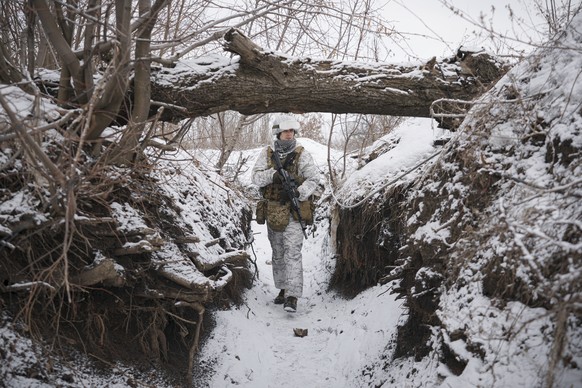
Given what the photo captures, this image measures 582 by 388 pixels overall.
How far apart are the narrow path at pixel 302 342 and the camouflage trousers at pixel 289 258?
0.32 metres

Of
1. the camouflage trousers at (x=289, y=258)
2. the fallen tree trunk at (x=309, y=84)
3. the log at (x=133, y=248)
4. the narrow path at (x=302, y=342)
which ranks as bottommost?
the narrow path at (x=302, y=342)

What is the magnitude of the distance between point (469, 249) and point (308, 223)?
2.75m

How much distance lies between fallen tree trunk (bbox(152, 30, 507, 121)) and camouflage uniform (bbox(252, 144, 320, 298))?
1021mm

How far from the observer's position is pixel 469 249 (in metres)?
2.36

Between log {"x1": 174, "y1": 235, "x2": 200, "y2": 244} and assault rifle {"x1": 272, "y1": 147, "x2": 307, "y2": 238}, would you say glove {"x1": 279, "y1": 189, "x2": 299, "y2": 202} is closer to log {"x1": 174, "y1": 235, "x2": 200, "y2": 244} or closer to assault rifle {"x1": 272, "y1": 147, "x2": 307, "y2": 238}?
assault rifle {"x1": 272, "y1": 147, "x2": 307, "y2": 238}

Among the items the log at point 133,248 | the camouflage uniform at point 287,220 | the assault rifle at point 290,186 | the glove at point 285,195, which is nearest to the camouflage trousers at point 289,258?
the camouflage uniform at point 287,220

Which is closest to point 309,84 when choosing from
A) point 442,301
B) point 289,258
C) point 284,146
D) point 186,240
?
point 284,146

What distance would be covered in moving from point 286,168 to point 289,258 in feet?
3.64

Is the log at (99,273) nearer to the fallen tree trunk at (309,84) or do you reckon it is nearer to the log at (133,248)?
the log at (133,248)

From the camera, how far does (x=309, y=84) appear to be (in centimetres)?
399

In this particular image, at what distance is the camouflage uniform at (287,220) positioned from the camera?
490cm

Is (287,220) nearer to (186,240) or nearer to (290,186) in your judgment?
(290,186)

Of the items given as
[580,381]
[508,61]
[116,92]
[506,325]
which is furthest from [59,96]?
[508,61]

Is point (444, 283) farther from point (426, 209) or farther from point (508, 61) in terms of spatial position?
point (508, 61)
